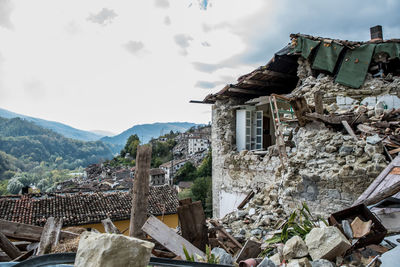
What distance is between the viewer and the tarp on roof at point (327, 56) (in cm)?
673

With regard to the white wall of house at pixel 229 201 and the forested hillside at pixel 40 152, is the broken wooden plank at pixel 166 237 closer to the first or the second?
the white wall of house at pixel 229 201

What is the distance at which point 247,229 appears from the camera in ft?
15.9

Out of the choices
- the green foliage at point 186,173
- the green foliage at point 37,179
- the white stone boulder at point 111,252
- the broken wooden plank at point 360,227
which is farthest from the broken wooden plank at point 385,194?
the green foliage at point 37,179

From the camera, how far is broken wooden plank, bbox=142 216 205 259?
10.4 ft

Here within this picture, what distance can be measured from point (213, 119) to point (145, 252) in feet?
28.9

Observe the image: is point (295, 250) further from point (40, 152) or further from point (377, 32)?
point (40, 152)

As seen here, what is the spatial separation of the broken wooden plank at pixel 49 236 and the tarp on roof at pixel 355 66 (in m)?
7.20

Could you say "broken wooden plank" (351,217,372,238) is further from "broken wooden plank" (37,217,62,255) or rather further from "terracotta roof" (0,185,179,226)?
"terracotta roof" (0,185,179,226)

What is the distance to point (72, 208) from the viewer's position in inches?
506

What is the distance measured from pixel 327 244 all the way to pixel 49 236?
3.50 m

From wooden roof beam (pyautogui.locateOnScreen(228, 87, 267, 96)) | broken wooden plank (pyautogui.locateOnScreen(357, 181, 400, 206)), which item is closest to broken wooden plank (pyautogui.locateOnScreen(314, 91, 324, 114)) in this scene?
broken wooden plank (pyautogui.locateOnScreen(357, 181, 400, 206))

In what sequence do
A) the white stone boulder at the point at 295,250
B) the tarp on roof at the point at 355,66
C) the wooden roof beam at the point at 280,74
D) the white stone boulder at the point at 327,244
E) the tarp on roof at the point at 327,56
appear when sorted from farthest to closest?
the wooden roof beam at the point at 280,74 < the tarp on roof at the point at 327,56 < the tarp on roof at the point at 355,66 < the white stone boulder at the point at 295,250 < the white stone boulder at the point at 327,244

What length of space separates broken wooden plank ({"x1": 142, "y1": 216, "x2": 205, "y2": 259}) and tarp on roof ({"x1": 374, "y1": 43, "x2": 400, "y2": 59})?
22.2ft

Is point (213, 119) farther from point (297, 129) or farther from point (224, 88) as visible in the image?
point (297, 129)
